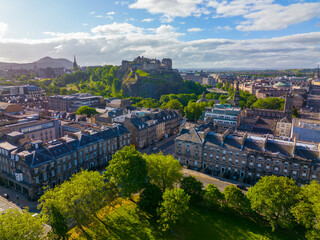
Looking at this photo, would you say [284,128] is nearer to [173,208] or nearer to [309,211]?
[309,211]

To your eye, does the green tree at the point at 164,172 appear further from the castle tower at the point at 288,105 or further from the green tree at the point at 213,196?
the castle tower at the point at 288,105

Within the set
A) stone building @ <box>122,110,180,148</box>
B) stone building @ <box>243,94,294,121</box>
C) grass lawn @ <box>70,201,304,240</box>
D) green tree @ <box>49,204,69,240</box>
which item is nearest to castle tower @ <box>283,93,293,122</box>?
stone building @ <box>243,94,294,121</box>

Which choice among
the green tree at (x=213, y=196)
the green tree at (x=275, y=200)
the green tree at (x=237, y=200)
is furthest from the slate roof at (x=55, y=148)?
the green tree at (x=275, y=200)

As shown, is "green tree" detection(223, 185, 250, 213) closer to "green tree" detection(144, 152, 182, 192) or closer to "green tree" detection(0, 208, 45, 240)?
"green tree" detection(144, 152, 182, 192)

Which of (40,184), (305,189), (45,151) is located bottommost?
(40,184)

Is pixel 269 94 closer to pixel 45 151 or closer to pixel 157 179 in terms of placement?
pixel 157 179

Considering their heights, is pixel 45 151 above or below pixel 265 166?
above

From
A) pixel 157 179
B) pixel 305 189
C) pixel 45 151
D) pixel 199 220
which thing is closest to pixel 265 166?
pixel 305 189

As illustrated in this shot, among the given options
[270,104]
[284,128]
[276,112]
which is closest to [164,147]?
[284,128]
